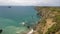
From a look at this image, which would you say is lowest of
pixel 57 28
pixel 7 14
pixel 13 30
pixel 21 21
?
pixel 57 28

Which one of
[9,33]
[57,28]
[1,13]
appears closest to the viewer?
[57,28]

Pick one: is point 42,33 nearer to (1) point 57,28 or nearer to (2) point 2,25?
(1) point 57,28

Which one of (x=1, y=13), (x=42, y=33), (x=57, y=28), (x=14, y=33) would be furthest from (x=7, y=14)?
(x=57, y=28)

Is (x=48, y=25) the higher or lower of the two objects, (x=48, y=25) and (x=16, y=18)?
the lower

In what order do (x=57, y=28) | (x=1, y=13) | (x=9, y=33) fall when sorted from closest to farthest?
(x=57, y=28), (x=9, y=33), (x=1, y=13)

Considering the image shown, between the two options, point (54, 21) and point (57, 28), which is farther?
point (54, 21)

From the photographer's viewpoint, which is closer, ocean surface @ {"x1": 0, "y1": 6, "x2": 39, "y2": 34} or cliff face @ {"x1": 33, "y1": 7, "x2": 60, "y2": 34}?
cliff face @ {"x1": 33, "y1": 7, "x2": 60, "y2": 34}

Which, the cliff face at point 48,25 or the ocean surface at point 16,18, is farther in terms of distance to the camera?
the ocean surface at point 16,18

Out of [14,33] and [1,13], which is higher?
[1,13]
